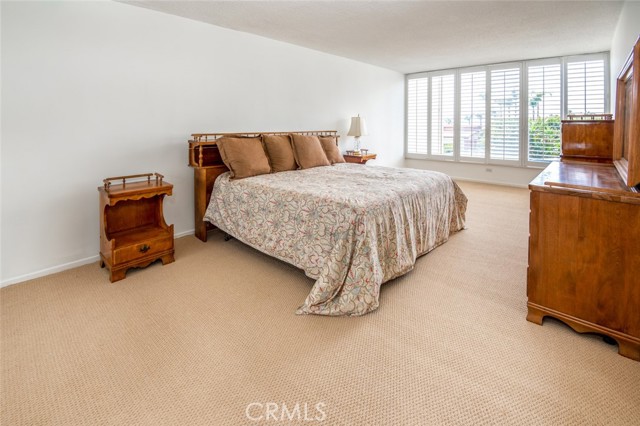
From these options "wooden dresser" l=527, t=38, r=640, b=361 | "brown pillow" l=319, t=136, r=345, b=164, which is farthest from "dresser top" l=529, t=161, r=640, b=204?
"brown pillow" l=319, t=136, r=345, b=164

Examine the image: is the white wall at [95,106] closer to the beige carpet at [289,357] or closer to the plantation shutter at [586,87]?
the beige carpet at [289,357]

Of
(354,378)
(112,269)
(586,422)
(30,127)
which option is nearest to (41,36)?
(30,127)

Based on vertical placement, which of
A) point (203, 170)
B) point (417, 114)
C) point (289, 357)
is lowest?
point (289, 357)

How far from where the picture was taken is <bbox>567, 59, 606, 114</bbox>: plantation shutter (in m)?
5.20

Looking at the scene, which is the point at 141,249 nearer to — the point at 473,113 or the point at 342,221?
the point at 342,221

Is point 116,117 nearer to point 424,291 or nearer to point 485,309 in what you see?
point 424,291

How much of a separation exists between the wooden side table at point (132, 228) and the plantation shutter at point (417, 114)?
5.79 metres

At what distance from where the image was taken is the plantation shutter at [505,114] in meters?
6.01

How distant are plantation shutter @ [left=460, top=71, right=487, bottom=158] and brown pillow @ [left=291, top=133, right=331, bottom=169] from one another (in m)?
3.86

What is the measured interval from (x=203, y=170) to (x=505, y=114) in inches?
216

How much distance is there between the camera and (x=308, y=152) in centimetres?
405

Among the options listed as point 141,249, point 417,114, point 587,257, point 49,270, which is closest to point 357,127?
point 417,114

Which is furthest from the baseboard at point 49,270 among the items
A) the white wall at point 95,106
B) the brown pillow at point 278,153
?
the brown pillow at point 278,153

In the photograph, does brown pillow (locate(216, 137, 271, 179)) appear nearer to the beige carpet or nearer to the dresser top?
the beige carpet
